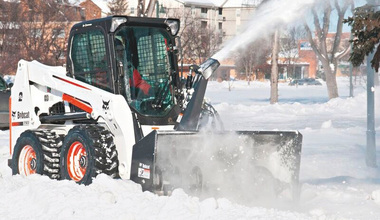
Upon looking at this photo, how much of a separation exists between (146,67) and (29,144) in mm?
2288

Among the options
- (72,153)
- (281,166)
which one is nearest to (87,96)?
(72,153)

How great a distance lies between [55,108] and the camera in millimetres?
9969

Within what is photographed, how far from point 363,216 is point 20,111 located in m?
5.72

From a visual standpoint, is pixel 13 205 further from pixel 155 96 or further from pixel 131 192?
pixel 155 96

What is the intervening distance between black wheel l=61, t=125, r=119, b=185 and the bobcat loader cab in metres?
0.45

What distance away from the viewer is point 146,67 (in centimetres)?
883

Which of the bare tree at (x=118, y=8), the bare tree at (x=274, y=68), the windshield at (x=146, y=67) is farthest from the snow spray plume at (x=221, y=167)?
the bare tree at (x=118, y=8)

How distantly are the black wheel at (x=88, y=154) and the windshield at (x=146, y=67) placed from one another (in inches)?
26.0

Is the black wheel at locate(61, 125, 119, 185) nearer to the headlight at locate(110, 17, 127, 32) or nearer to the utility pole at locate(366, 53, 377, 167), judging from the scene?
the headlight at locate(110, 17, 127, 32)

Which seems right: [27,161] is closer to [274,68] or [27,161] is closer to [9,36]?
[9,36]

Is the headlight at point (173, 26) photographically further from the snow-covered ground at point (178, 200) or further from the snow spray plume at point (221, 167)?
the snow-covered ground at point (178, 200)

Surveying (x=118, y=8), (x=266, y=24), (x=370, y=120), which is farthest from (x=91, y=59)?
(x=118, y=8)

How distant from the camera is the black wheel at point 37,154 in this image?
9.20m

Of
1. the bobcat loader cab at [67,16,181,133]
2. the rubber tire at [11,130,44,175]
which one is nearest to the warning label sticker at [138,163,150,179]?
the bobcat loader cab at [67,16,181,133]
